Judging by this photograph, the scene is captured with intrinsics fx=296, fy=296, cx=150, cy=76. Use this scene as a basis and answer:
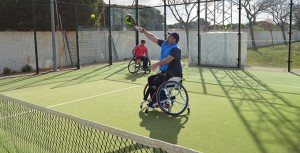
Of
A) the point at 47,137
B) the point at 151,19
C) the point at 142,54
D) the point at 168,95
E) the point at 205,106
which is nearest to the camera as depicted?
the point at 47,137

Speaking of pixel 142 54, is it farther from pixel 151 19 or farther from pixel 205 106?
pixel 151 19

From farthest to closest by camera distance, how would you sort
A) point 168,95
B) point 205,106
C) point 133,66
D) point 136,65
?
point 133,66 → point 136,65 → point 205,106 → point 168,95

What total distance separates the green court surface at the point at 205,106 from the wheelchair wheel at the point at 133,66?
74 centimetres

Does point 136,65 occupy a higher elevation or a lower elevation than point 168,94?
higher

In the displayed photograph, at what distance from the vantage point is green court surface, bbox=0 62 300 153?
14.6ft

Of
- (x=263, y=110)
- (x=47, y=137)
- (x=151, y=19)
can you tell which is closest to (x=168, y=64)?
(x=263, y=110)

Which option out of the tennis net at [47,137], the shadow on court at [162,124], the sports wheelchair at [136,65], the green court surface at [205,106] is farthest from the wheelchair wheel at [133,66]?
the tennis net at [47,137]

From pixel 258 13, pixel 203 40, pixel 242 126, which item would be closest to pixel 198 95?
pixel 242 126

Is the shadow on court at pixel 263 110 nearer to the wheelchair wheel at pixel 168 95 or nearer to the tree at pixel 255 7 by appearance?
the wheelchair wheel at pixel 168 95

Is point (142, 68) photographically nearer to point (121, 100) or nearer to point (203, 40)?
point (203, 40)

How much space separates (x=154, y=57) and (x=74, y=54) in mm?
5360

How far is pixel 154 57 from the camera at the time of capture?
1927cm

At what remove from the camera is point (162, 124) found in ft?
17.5

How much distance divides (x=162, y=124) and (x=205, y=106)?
1.57m
